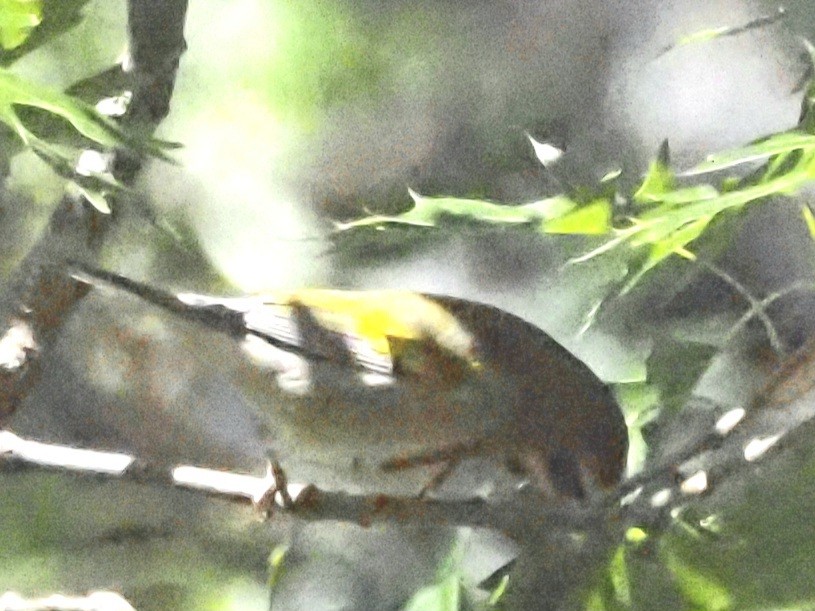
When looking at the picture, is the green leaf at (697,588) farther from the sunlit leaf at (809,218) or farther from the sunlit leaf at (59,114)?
the sunlit leaf at (59,114)

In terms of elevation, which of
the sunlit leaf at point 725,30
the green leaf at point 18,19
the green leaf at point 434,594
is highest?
the sunlit leaf at point 725,30

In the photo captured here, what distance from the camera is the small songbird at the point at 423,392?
2.43ft


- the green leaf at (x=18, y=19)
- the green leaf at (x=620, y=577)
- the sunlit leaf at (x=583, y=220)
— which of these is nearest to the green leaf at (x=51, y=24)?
the green leaf at (x=18, y=19)

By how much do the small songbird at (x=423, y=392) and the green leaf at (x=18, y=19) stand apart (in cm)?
27

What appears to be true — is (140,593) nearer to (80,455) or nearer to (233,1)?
(80,455)

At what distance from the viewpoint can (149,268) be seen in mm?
711

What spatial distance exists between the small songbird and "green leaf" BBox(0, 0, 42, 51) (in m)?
0.27

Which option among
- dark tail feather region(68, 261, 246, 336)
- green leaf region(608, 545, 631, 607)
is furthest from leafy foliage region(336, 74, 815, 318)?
green leaf region(608, 545, 631, 607)

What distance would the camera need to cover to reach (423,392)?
0.77m

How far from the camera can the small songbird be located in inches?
29.1

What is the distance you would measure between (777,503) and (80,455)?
605 mm

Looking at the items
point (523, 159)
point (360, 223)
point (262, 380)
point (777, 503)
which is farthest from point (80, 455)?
point (777, 503)

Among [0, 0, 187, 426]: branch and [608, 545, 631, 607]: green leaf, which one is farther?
[608, 545, 631, 607]: green leaf

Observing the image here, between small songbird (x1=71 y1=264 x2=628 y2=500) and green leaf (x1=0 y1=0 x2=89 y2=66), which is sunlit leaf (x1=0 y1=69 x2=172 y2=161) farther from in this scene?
small songbird (x1=71 y1=264 x2=628 y2=500)
